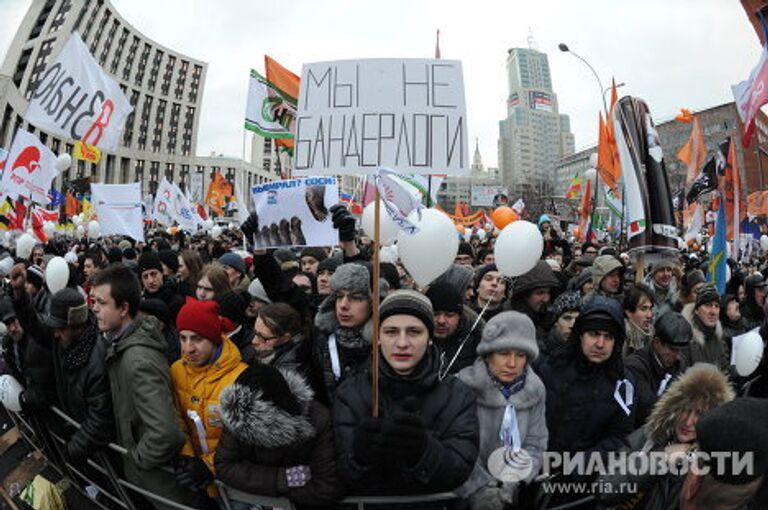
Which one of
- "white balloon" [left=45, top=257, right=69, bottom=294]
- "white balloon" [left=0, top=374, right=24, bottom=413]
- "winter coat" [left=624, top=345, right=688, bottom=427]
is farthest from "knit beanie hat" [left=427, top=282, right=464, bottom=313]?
"white balloon" [left=45, top=257, right=69, bottom=294]

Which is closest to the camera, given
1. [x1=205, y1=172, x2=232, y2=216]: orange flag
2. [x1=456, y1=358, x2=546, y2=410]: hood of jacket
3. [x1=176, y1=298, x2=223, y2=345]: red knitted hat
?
[x1=456, y1=358, x2=546, y2=410]: hood of jacket

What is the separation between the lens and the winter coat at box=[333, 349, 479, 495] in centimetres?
228

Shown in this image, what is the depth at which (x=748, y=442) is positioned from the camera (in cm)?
172

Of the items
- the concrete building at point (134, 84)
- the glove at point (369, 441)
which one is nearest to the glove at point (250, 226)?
the glove at point (369, 441)

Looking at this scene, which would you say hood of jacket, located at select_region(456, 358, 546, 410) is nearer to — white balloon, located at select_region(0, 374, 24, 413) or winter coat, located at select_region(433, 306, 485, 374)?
winter coat, located at select_region(433, 306, 485, 374)

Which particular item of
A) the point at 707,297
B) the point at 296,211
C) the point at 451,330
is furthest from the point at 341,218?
the point at 707,297

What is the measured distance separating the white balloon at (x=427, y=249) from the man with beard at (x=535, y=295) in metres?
0.90

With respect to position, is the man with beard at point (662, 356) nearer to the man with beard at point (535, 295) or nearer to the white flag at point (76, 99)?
the man with beard at point (535, 295)

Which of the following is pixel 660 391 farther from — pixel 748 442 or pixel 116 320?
pixel 116 320

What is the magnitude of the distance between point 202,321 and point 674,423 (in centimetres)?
233

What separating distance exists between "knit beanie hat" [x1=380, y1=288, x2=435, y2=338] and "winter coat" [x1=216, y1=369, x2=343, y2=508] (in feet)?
1.79

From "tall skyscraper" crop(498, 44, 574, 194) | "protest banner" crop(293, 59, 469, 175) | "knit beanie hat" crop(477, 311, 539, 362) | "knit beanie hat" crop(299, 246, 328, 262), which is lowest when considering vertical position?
"knit beanie hat" crop(477, 311, 539, 362)

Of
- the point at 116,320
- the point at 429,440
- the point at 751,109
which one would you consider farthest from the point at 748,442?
the point at 751,109

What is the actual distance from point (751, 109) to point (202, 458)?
18.7 feet
